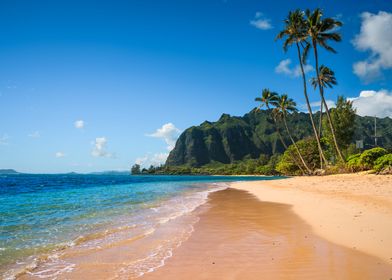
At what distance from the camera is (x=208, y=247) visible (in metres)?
7.98

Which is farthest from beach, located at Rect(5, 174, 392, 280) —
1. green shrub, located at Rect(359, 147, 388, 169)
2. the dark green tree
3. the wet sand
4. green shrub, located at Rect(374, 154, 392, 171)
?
the dark green tree

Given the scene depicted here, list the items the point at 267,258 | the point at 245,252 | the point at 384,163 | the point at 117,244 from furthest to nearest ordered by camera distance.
→ the point at 384,163 < the point at 117,244 < the point at 245,252 < the point at 267,258

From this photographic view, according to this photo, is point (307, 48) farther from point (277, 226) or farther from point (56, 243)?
point (56, 243)

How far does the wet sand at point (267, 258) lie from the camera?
18.2 ft

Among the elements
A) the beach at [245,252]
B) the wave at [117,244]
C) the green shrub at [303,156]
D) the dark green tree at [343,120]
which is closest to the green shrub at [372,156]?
the dark green tree at [343,120]

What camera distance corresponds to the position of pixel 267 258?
6.66 meters

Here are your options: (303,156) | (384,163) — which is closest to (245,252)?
(384,163)

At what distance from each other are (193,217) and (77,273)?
8195 mm

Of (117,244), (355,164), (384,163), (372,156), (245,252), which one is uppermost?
(372,156)

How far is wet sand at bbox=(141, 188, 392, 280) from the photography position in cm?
555

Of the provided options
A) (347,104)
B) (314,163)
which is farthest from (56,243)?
(314,163)

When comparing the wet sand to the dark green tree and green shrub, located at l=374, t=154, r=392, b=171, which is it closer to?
green shrub, located at l=374, t=154, r=392, b=171

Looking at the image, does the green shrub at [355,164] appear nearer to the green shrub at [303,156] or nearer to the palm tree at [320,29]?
the palm tree at [320,29]

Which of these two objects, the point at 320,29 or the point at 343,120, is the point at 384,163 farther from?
the point at 343,120
